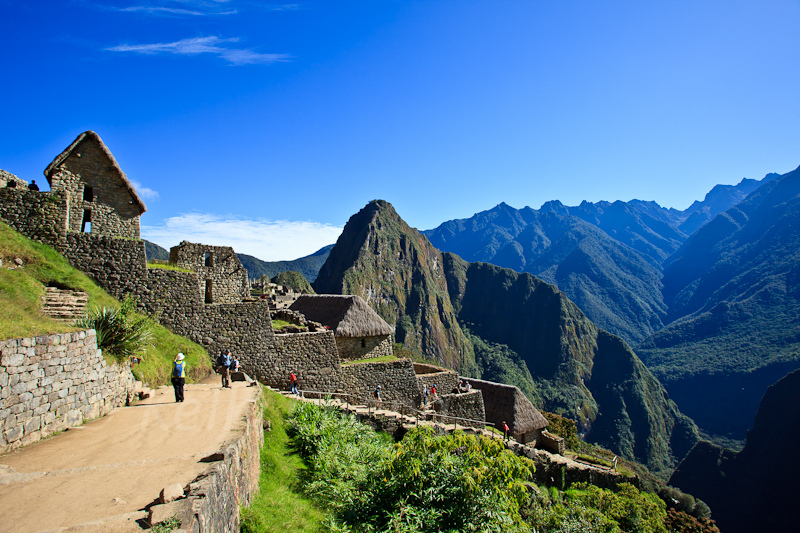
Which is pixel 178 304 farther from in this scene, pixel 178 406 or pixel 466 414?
pixel 466 414

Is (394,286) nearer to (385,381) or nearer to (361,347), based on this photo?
(361,347)

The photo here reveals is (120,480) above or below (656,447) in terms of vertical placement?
above

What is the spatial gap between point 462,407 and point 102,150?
704 inches

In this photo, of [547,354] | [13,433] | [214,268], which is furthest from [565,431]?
[547,354]

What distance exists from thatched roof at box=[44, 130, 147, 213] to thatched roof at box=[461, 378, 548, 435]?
1869 centimetres

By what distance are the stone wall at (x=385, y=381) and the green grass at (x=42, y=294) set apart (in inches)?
236

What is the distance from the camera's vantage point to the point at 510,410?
22.7 metres

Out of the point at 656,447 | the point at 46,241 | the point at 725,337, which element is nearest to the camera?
the point at 46,241

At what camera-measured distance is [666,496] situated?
25.6 meters

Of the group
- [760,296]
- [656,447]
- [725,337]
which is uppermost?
[760,296]

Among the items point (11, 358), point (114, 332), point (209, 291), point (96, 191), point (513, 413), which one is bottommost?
point (513, 413)

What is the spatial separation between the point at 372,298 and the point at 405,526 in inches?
6316

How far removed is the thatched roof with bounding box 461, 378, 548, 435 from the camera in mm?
22562

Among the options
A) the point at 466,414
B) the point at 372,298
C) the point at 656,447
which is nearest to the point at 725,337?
the point at 656,447
